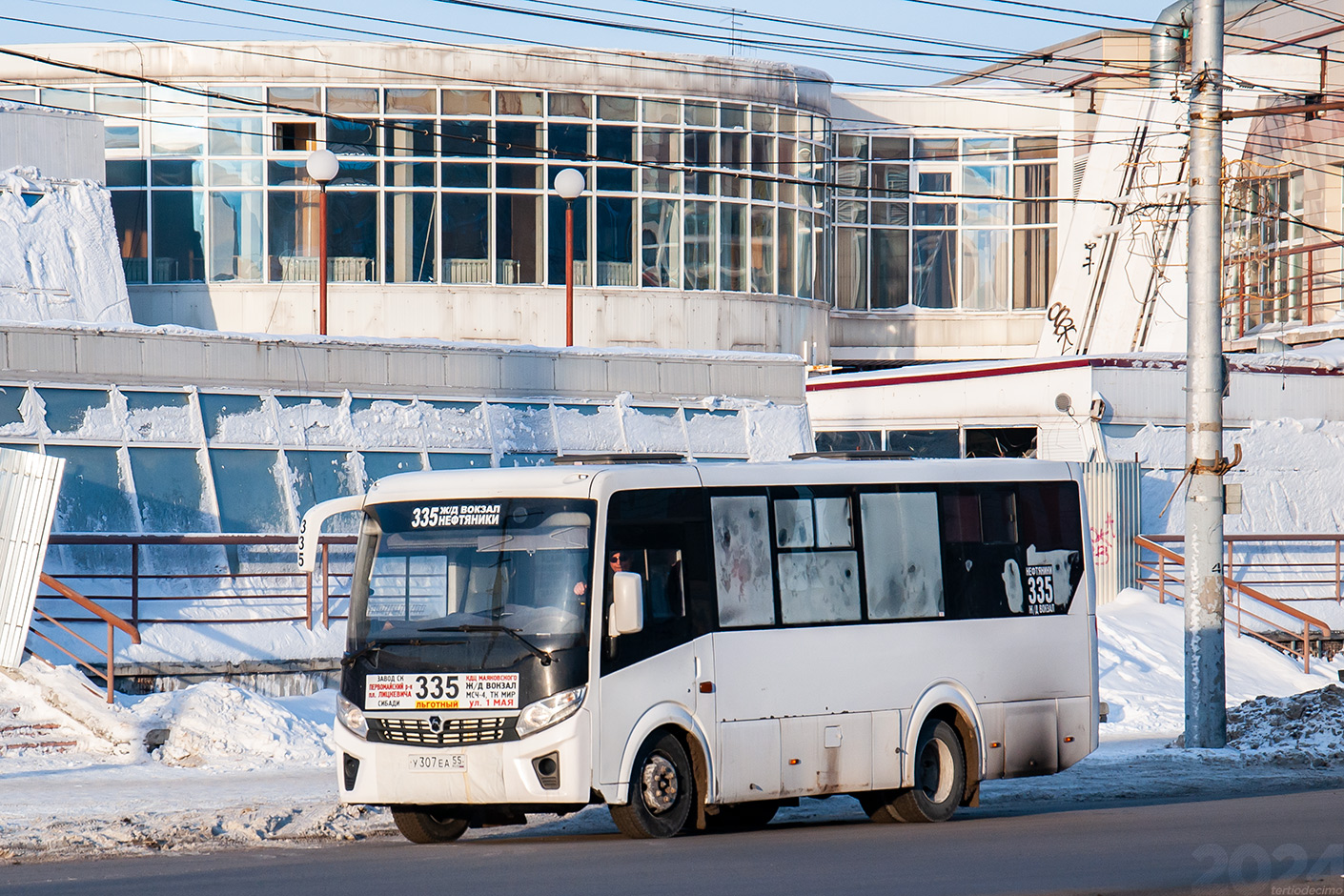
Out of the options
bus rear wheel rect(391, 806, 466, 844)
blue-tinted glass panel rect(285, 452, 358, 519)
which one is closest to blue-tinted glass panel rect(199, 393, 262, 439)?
blue-tinted glass panel rect(285, 452, 358, 519)

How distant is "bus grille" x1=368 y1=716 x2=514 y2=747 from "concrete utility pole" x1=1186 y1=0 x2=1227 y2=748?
27.9 ft

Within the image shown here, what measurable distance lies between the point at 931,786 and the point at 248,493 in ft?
43.3

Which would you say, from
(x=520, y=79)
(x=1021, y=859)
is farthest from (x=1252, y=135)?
(x=1021, y=859)

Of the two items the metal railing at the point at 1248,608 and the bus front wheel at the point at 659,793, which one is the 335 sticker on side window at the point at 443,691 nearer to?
the bus front wheel at the point at 659,793

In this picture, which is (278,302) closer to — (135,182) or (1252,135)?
(135,182)

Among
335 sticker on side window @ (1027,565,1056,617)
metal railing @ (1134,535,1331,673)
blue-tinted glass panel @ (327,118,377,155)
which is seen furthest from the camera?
blue-tinted glass panel @ (327,118,377,155)

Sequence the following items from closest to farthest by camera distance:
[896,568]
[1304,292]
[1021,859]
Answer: [1021,859], [896,568], [1304,292]

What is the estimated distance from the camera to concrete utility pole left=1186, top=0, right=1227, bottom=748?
17109mm

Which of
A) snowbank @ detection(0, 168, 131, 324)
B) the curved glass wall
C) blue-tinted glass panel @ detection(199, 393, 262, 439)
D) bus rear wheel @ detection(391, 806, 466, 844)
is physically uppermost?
the curved glass wall

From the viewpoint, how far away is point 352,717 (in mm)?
11641

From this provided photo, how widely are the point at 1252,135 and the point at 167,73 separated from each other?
2552cm

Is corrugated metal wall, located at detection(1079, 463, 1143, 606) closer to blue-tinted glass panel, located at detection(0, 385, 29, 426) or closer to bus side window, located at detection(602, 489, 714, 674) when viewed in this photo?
blue-tinted glass panel, located at detection(0, 385, 29, 426)

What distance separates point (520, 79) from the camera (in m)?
37.5

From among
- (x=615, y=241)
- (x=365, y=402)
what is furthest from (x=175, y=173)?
(x=365, y=402)
